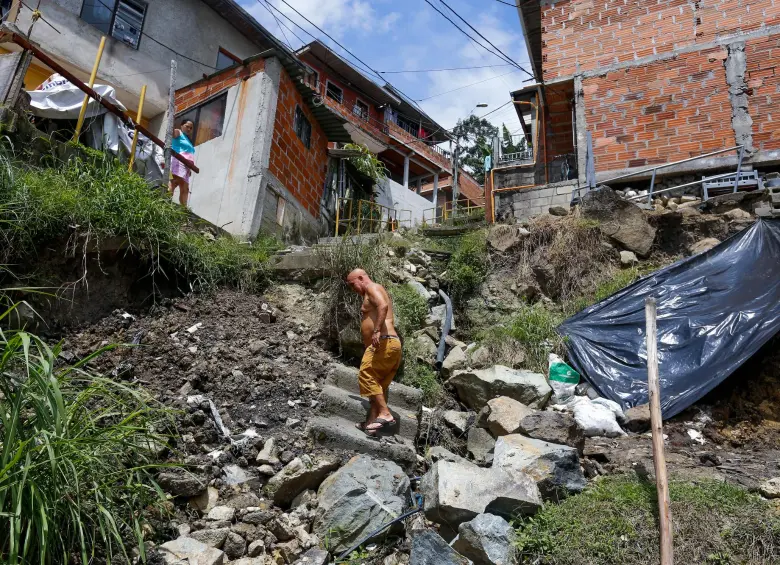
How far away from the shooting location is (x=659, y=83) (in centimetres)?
1160

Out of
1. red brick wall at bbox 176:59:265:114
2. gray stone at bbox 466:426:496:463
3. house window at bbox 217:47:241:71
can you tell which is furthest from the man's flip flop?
house window at bbox 217:47:241:71

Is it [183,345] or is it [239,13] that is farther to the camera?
[239,13]

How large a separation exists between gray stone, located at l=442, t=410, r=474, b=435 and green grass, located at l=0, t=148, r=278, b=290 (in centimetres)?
305

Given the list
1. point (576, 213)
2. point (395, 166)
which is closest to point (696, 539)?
point (576, 213)

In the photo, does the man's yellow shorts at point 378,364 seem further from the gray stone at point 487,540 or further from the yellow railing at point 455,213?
the yellow railing at point 455,213

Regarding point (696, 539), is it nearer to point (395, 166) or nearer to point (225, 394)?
point (225, 394)

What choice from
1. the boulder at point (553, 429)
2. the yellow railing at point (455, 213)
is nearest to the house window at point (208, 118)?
the yellow railing at point (455, 213)

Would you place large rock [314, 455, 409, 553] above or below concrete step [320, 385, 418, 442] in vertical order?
below

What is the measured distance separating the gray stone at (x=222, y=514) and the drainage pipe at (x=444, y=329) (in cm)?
331

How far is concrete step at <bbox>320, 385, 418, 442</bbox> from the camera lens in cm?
538

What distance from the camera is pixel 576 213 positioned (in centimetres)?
919

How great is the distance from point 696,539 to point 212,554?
114 inches

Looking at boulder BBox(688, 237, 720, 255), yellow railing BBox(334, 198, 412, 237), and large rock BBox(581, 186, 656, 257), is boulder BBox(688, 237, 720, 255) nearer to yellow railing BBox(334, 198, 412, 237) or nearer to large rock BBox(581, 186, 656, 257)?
large rock BBox(581, 186, 656, 257)

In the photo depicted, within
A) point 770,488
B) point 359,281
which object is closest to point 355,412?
point 359,281
